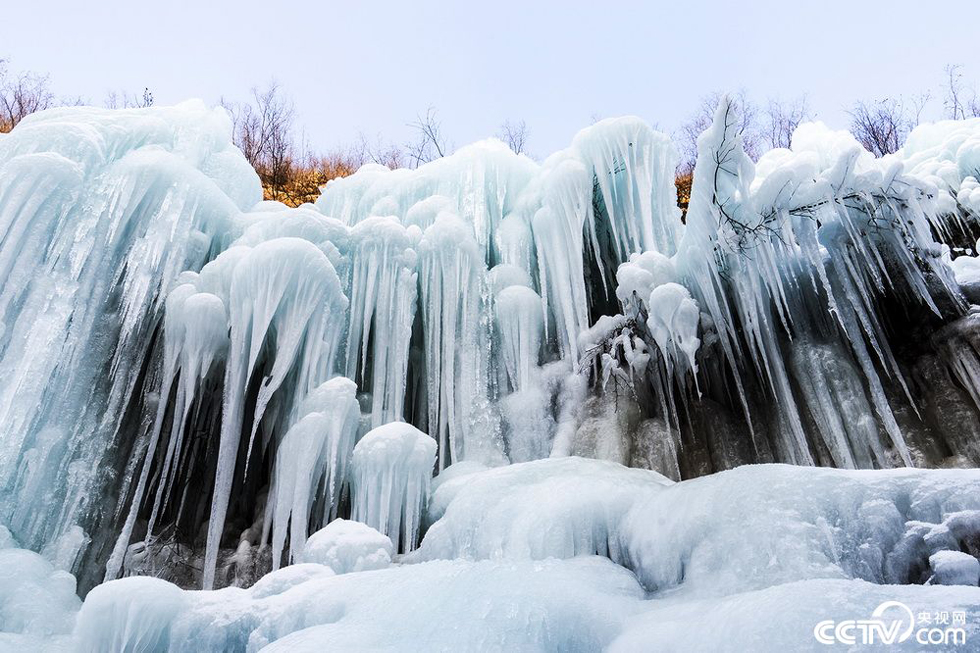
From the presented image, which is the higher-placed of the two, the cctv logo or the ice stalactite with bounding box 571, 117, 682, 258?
the ice stalactite with bounding box 571, 117, 682, 258

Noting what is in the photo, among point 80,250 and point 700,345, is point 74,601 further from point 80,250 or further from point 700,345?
point 700,345

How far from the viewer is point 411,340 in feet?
23.7

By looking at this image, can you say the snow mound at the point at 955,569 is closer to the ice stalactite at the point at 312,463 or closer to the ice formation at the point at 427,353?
the ice formation at the point at 427,353

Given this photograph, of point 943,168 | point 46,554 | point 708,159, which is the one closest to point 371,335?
point 46,554

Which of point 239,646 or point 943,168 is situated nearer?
point 239,646

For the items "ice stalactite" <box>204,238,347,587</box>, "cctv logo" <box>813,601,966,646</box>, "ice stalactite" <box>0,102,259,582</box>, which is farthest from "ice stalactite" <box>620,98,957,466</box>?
"ice stalactite" <box>0,102,259,582</box>

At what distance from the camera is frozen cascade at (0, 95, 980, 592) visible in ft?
17.6

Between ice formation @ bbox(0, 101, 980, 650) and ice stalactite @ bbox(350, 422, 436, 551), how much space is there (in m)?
0.03

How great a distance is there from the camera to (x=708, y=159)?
17.5 feet

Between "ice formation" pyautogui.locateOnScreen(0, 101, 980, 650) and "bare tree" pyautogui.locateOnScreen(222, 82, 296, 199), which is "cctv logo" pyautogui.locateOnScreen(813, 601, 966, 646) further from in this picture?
"bare tree" pyautogui.locateOnScreen(222, 82, 296, 199)

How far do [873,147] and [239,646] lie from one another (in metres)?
14.4

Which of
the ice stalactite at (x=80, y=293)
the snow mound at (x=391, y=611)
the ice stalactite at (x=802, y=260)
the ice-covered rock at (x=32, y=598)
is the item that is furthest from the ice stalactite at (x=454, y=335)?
the ice-covered rock at (x=32, y=598)

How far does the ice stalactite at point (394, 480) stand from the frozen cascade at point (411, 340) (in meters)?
0.03

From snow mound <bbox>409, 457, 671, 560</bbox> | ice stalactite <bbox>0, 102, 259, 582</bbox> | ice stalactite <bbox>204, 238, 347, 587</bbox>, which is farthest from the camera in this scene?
ice stalactite <bbox>204, 238, 347, 587</bbox>
